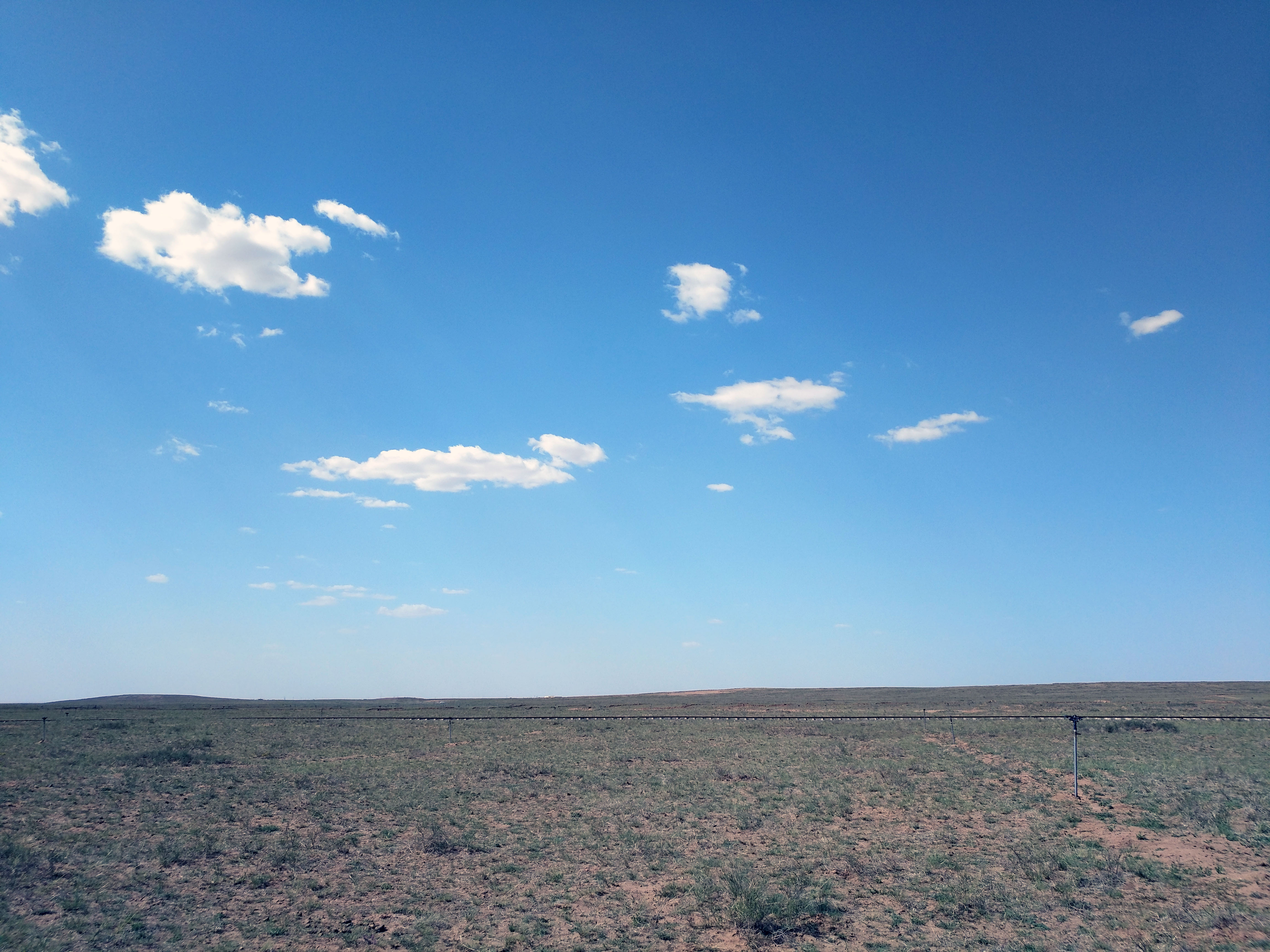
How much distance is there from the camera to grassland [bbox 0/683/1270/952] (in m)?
12.2

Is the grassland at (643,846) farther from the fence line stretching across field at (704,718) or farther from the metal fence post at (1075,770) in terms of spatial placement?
the fence line stretching across field at (704,718)

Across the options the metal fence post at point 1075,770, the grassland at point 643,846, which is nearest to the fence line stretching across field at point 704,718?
the metal fence post at point 1075,770

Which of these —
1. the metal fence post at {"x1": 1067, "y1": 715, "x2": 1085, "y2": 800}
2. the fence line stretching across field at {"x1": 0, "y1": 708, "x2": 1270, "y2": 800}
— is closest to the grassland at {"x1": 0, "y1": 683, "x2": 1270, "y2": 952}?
the metal fence post at {"x1": 1067, "y1": 715, "x2": 1085, "y2": 800}

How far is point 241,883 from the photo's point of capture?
14.7 meters

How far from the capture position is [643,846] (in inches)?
695

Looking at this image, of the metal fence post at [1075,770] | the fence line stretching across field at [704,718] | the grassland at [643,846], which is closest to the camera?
the grassland at [643,846]

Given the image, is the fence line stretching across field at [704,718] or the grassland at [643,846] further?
the fence line stretching across field at [704,718]

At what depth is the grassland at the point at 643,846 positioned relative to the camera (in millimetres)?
12211

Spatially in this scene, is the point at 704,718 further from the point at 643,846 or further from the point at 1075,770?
the point at 643,846

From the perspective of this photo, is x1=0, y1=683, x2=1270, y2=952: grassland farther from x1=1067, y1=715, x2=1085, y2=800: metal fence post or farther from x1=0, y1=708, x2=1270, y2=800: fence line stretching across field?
x1=0, y1=708, x2=1270, y2=800: fence line stretching across field

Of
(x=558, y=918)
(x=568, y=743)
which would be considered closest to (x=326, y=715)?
(x=568, y=743)

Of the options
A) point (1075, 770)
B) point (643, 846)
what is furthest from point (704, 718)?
point (643, 846)

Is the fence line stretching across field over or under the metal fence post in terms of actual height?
under

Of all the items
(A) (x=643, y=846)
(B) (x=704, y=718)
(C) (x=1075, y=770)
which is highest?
(C) (x=1075, y=770)
